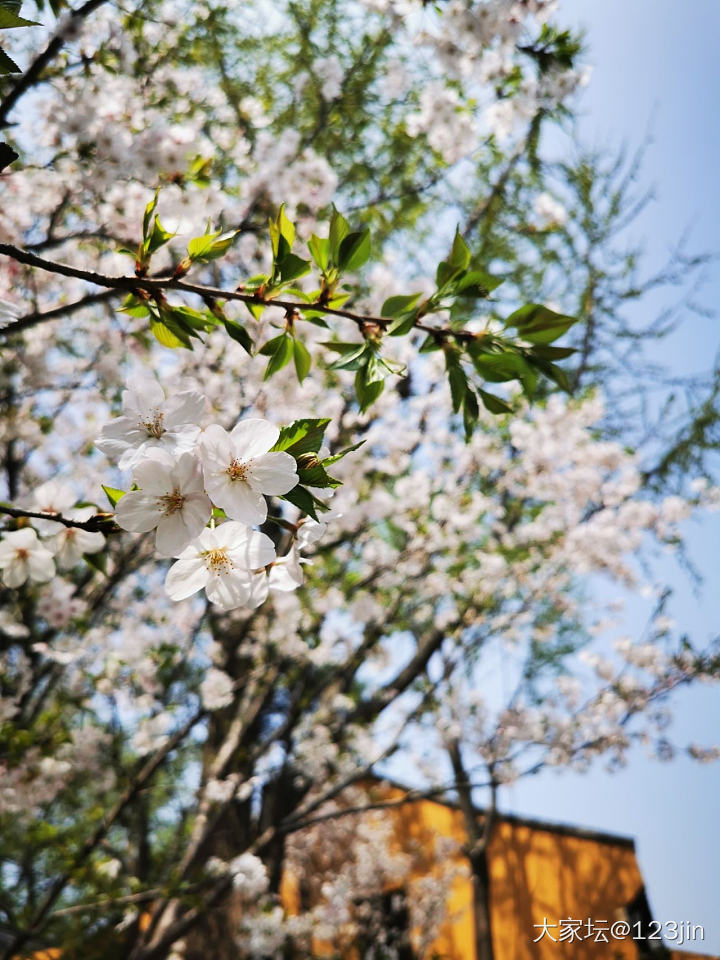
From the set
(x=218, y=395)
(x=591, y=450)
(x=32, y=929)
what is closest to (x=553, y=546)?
(x=591, y=450)

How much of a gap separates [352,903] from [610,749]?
4623 millimetres

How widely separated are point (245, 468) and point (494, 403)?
1.74ft

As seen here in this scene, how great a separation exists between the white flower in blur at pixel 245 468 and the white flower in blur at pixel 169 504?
4cm

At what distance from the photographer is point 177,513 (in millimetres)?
888

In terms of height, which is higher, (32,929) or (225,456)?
(225,456)

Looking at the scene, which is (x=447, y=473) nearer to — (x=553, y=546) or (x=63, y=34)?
(x=553, y=546)

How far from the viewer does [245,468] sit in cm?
87

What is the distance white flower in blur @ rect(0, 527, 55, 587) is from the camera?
140 centimetres

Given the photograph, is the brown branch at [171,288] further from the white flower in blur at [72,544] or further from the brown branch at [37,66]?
the brown branch at [37,66]

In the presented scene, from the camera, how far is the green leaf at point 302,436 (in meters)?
0.90

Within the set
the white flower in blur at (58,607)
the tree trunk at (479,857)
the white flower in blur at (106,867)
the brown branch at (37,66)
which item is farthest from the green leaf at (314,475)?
the tree trunk at (479,857)

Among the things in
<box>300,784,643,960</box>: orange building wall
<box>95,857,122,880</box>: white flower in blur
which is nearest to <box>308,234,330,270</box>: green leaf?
<box>95,857,122,880</box>: white flower in blur

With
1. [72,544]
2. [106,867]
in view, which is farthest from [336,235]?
[106,867]

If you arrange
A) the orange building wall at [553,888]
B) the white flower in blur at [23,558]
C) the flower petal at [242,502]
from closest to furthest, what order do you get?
the flower petal at [242,502]
the white flower in blur at [23,558]
the orange building wall at [553,888]
